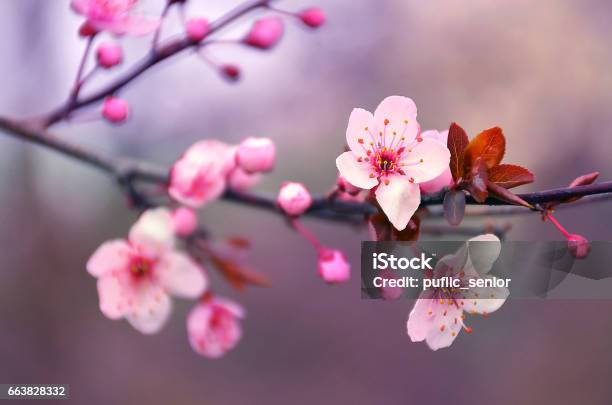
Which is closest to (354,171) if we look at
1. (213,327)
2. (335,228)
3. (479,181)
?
(479,181)

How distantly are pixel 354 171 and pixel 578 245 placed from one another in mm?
264

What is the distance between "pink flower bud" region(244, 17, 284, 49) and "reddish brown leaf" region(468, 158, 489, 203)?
42 cm

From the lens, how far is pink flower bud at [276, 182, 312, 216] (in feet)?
2.29

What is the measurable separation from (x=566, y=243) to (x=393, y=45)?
2.54 m

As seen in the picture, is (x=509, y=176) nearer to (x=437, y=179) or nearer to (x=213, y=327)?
(x=437, y=179)

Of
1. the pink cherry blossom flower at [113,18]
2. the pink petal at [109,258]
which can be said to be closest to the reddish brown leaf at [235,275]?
the pink petal at [109,258]

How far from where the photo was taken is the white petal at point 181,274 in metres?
0.82

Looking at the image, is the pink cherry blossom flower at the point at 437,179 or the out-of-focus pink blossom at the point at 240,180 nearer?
the pink cherry blossom flower at the point at 437,179

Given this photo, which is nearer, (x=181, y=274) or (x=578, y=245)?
(x=578, y=245)

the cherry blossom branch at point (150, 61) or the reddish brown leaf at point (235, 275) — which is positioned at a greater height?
the cherry blossom branch at point (150, 61)

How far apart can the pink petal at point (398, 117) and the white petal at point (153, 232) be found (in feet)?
1.19

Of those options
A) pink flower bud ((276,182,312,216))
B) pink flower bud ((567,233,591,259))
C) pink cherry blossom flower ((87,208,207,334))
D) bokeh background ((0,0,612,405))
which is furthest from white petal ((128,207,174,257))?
bokeh background ((0,0,612,405))

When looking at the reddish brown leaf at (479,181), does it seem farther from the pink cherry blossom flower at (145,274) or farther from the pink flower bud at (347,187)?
the pink cherry blossom flower at (145,274)

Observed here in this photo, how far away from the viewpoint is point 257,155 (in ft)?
2.54
